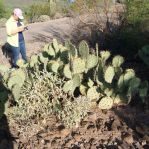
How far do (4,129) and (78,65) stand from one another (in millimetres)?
1516

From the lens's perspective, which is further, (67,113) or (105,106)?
(105,106)

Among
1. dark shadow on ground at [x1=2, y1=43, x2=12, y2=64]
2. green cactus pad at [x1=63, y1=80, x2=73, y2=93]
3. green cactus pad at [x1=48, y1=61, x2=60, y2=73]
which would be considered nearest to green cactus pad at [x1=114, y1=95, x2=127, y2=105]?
green cactus pad at [x1=63, y1=80, x2=73, y2=93]

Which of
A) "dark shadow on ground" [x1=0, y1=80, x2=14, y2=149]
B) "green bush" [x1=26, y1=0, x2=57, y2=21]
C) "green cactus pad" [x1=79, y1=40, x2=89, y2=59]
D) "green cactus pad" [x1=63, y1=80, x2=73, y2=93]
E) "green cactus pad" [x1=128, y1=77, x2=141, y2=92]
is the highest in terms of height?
"green cactus pad" [x1=79, y1=40, x2=89, y2=59]

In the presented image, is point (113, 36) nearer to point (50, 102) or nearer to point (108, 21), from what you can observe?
point (108, 21)

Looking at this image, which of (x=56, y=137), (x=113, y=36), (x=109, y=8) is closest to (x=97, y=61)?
(x=56, y=137)

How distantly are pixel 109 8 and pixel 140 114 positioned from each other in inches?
199

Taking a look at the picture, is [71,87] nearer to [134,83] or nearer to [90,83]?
[90,83]

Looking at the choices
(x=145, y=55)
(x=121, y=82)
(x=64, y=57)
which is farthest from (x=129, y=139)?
(x=145, y=55)

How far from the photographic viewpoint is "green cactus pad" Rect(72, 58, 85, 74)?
772 centimetres

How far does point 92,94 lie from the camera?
7.84 m

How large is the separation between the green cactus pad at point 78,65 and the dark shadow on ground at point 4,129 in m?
1.18

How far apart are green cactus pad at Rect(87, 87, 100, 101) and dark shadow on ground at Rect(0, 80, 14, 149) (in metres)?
1.31

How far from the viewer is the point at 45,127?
7.26 metres

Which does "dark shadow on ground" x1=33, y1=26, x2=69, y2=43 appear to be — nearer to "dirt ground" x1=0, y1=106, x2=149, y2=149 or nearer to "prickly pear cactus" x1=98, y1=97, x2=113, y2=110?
"prickly pear cactus" x1=98, y1=97, x2=113, y2=110
